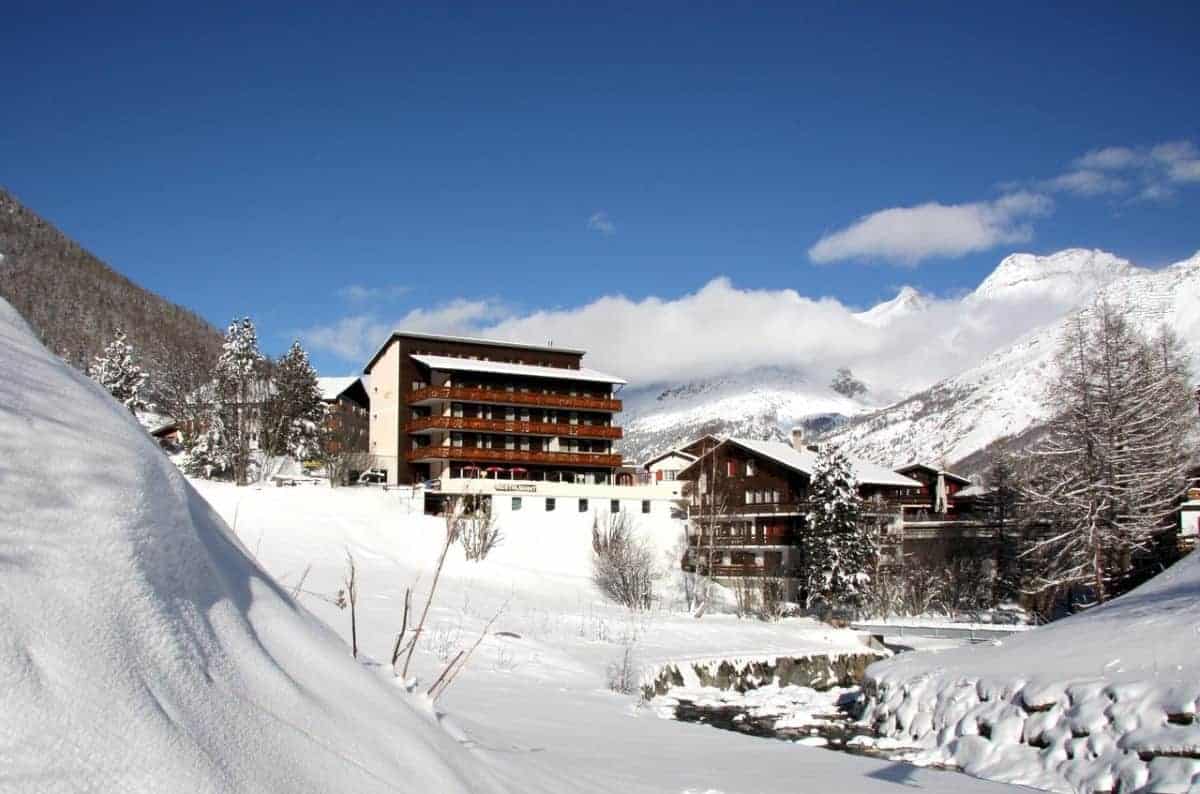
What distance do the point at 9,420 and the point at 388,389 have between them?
62821 mm

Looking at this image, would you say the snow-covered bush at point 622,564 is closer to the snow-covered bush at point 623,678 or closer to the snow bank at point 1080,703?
the snow-covered bush at point 623,678

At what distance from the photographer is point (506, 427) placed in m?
60.1

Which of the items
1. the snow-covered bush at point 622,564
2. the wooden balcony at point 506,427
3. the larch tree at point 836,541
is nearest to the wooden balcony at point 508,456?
the wooden balcony at point 506,427

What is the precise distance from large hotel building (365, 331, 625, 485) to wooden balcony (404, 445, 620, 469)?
0.21 ft

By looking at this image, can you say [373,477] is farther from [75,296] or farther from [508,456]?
[75,296]

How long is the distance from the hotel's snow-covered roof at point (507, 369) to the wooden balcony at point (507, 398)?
121 centimetres

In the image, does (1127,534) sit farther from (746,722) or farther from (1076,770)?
(1076,770)

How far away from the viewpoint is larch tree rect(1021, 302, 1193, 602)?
33.9 metres

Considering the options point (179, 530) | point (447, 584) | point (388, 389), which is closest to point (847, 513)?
point (447, 584)

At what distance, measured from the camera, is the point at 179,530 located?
12.7ft

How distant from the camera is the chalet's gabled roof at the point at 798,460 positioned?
57500 mm

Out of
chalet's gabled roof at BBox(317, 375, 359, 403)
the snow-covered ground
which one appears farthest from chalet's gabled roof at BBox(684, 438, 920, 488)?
chalet's gabled roof at BBox(317, 375, 359, 403)

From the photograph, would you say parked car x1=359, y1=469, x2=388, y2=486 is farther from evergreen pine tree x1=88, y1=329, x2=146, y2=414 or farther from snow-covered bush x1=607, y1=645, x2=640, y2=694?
snow-covered bush x1=607, y1=645, x2=640, y2=694

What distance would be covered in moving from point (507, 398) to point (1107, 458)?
3566cm
